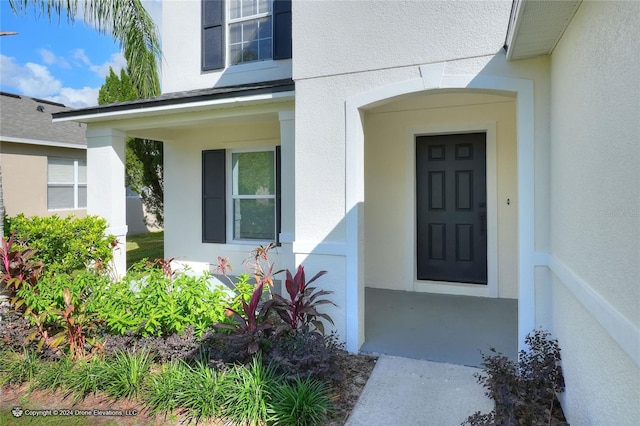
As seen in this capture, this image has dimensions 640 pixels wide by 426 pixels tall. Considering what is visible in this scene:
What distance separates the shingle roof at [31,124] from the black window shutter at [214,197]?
6455mm

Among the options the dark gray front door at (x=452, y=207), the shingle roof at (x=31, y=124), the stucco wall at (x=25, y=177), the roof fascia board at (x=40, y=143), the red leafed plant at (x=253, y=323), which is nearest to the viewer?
the red leafed plant at (x=253, y=323)

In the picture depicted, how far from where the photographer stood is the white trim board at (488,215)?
5.75 metres

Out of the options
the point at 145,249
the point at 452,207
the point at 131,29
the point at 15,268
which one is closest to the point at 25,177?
the point at 145,249

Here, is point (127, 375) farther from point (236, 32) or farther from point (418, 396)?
point (236, 32)

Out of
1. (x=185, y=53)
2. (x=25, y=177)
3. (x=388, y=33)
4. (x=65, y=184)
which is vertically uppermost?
(x=185, y=53)

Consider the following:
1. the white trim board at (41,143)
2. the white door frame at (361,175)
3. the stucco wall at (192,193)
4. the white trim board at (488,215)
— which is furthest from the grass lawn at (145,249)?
the white door frame at (361,175)

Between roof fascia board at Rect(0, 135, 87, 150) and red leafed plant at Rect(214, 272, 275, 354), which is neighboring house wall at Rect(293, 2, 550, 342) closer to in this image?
red leafed plant at Rect(214, 272, 275, 354)

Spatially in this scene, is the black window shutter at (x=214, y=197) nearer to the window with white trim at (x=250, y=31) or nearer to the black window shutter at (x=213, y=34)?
the black window shutter at (x=213, y=34)

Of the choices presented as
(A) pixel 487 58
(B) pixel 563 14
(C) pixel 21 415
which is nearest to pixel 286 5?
(A) pixel 487 58

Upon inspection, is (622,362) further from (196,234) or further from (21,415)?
(196,234)

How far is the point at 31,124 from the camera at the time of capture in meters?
12.4

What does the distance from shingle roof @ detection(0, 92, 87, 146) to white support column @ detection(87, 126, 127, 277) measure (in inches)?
226

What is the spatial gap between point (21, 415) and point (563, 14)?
5260 mm

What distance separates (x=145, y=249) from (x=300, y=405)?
10.8 m
